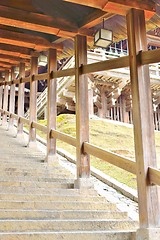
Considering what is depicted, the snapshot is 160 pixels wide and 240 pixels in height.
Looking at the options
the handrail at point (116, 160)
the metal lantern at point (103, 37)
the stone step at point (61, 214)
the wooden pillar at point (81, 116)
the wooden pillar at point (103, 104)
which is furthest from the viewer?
the wooden pillar at point (103, 104)

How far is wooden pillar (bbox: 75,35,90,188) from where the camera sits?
4133 mm

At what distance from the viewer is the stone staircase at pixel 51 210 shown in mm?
2758

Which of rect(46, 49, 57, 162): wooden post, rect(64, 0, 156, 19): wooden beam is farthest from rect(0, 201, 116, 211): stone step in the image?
rect(64, 0, 156, 19): wooden beam

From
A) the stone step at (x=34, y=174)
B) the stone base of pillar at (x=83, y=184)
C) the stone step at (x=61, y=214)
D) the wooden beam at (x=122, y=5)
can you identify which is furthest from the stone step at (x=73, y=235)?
the wooden beam at (x=122, y=5)

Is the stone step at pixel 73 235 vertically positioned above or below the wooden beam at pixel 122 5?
below

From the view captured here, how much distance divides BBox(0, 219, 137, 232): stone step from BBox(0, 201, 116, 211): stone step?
385mm

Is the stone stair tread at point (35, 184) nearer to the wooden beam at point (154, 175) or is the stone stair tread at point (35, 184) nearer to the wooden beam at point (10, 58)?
the wooden beam at point (154, 175)

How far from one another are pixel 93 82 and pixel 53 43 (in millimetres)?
7360

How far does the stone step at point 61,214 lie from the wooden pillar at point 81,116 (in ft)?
2.45

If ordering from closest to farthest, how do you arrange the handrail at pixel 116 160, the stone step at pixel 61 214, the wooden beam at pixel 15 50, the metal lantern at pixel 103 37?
the handrail at pixel 116 160
the stone step at pixel 61 214
the metal lantern at pixel 103 37
the wooden beam at pixel 15 50

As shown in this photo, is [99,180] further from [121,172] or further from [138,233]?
[138,233]

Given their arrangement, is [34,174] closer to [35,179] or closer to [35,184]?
[35,179]

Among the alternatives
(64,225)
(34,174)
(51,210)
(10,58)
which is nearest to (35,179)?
(34,174)

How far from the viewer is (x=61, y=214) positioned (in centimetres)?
315
